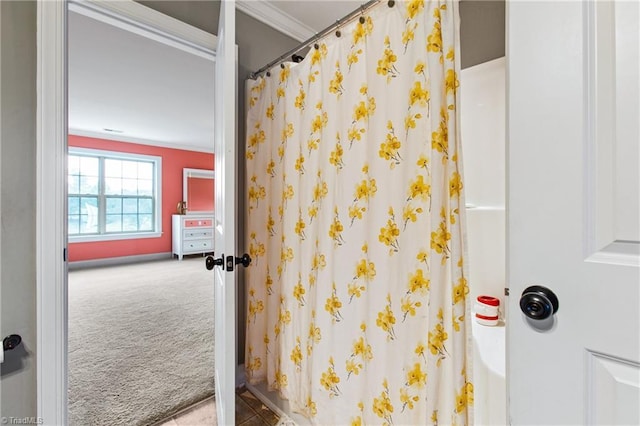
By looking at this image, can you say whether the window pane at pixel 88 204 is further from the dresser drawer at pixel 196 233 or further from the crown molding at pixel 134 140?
the dresser drawer at pixel 196 233

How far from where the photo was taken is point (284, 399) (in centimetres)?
163

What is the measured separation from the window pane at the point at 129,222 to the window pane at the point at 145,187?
51 centimetres

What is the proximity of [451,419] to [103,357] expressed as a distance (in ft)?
8.20

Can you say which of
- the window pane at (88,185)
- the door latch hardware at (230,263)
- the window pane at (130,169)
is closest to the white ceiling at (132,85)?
the window pane at (130,169)

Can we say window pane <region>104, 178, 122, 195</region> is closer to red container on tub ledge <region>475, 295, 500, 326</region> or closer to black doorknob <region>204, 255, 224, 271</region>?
black doorknob <region>204, 255, 224, 271</region>

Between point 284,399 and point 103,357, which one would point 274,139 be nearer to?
point 284,399

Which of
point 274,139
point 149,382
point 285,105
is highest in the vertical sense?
point 285,105

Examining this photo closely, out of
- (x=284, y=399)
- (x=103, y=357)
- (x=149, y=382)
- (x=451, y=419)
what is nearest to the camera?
(x=451, y=419)

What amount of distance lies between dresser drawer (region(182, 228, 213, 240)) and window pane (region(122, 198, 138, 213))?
1081 millimetres

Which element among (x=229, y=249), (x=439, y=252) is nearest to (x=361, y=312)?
(x=439, y=252)

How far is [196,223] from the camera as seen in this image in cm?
621

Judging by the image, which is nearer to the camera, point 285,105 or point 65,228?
point 65,228

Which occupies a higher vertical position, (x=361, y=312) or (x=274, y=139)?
(x=274, y=139)

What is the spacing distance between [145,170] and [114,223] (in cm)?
123
